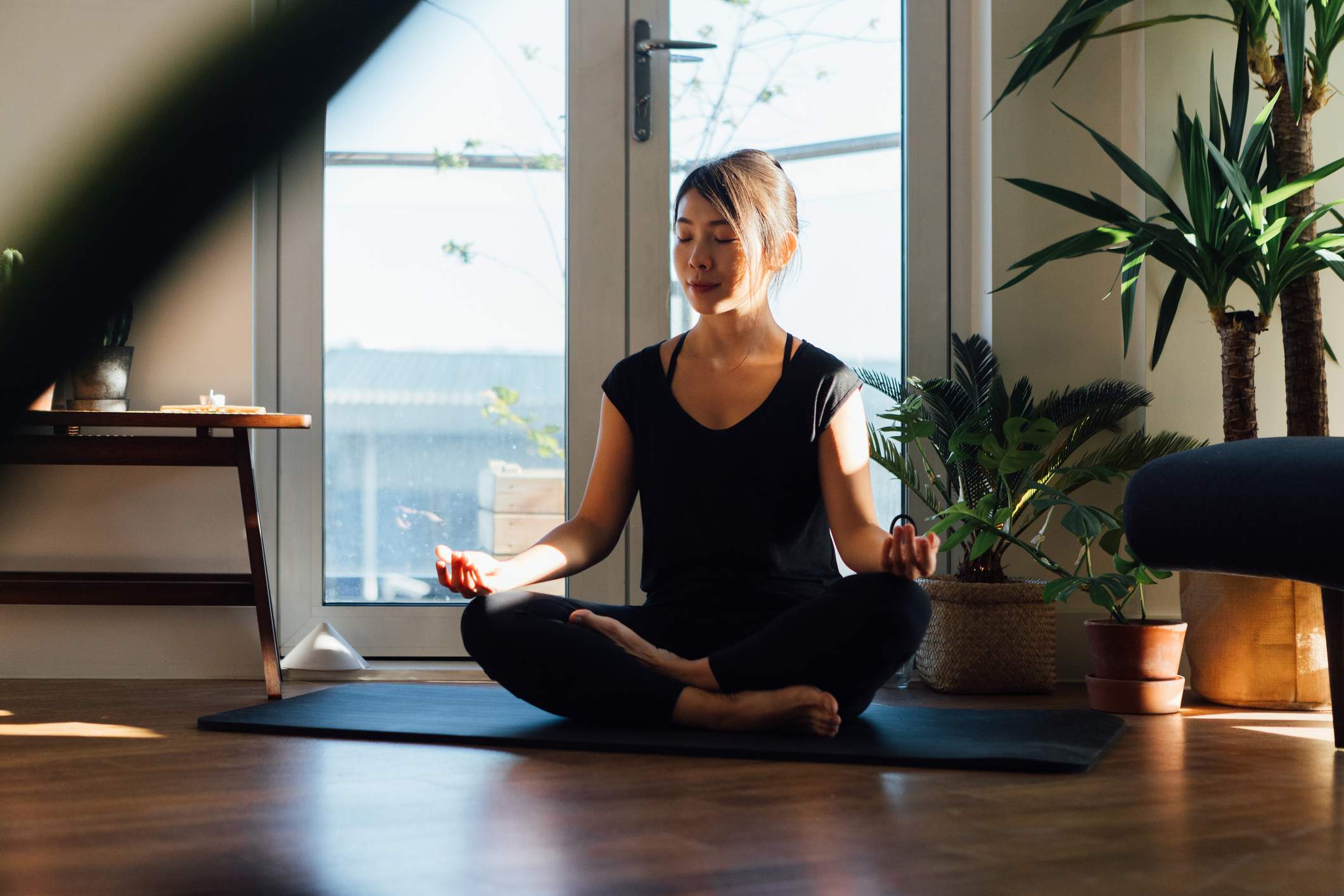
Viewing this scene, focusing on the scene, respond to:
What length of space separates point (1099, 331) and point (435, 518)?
149cm

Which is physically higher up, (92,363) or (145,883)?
(92,363)

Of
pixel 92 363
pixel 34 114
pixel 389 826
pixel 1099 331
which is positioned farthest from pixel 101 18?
pixel 1099 331

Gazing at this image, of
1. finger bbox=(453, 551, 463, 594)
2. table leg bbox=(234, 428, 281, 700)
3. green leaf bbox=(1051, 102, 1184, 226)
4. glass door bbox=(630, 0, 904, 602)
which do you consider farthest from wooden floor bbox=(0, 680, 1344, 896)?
glass door bbox=(630, 0, 904, 602)

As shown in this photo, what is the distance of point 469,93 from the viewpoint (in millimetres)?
2623

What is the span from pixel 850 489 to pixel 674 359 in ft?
1.22

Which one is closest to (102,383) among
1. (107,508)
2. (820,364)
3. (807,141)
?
(107,508)

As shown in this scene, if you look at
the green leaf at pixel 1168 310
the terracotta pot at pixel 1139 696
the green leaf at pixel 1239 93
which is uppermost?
the green leaf at pixel 1239 93

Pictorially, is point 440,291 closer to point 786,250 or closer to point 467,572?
point 786,250

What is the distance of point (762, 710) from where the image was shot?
1610mm

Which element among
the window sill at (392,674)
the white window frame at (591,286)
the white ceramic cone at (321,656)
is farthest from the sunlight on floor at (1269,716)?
the white ceramic cone at (321,656)

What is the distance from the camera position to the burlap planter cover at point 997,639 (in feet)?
7.38

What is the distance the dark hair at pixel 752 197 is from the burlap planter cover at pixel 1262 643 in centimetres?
101

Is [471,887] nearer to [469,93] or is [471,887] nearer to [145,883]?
[145,883]

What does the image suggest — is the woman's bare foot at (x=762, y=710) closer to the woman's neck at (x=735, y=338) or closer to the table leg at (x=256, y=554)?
the woman's neck at (x=735, y=338)
